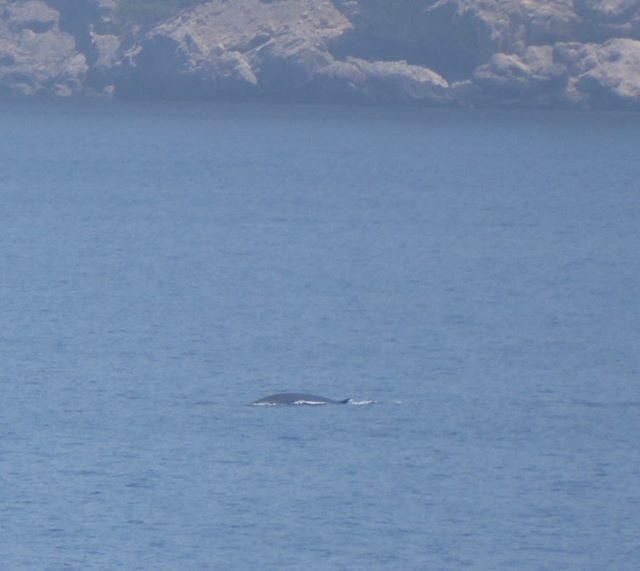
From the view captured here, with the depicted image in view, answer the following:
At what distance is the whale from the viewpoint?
32438 mm

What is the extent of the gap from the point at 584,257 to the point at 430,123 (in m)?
63.0

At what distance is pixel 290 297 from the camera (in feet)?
152

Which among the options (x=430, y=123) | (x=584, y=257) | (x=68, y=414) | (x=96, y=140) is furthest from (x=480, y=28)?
(x=68, y=414)

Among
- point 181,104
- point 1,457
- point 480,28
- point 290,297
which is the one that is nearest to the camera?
point 1,457

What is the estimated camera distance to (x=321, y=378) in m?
35.7

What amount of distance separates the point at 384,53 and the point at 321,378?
88.3m

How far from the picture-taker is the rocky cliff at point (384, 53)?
11581 cm

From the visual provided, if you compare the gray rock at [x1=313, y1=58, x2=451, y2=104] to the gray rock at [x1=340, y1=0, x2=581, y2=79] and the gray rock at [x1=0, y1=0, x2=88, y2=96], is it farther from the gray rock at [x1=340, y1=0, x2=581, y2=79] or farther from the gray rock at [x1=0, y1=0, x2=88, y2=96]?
the gray rock at [x1=0, y1=0, x2=88, y2=96]

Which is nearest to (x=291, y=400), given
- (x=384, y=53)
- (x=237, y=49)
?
(x=384, y=53)

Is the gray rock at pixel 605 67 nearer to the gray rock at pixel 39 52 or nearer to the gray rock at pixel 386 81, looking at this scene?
the gray rock at pixel 386 81

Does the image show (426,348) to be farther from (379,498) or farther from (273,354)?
(379,498)

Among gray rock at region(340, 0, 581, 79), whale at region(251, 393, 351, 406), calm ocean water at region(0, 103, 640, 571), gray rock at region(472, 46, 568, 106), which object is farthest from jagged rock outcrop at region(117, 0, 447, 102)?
whale at region(251, 393, 351, 406)

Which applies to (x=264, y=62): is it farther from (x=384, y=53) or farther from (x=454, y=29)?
(x=454, y=29)

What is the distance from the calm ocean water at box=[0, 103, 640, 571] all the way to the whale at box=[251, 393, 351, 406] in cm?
40
